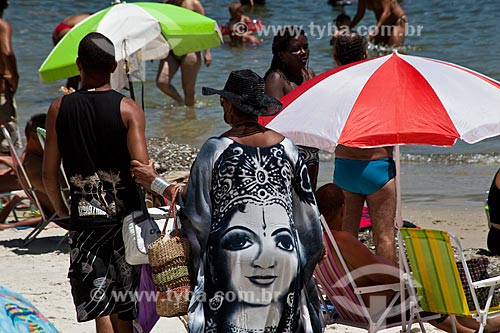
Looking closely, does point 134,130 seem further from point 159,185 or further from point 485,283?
point 485,283

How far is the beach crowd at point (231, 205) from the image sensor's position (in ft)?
10.9

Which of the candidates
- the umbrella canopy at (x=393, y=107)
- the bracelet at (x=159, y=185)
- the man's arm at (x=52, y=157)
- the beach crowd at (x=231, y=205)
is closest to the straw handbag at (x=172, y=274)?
the beach crowd at (x=231, y=205)

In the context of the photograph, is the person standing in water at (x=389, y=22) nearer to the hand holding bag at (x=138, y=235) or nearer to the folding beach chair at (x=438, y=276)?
the folding beach chair at (x=438, y=276)

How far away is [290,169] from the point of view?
3402mm

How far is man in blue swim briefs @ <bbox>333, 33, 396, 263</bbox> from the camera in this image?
5.24 m

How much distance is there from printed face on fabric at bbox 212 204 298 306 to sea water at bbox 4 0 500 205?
46.8 inches

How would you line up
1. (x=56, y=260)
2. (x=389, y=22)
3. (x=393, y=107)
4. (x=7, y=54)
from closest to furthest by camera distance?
(x=393, y=107) → (x=56, y=260) → (x=7, y=54) → (x=389, y=22)

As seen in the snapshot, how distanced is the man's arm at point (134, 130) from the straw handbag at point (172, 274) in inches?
17.3

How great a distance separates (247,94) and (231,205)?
0.41 metres

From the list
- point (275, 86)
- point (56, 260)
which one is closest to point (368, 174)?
point (275, 86)

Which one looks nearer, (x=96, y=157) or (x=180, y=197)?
(x=180, y=197)

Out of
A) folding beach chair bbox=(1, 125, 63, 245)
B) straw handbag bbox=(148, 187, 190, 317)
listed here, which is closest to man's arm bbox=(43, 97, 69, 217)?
straw handbag bbox=(148, 187, 190, 317)

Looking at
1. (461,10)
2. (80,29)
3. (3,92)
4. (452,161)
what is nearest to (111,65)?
(80,29)

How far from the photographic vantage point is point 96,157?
13.0 ft
